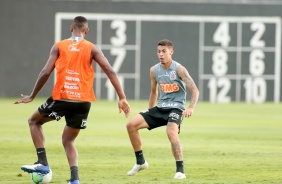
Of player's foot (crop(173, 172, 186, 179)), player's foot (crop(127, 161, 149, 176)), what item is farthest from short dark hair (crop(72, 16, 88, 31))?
player's foot (crop(127, 161, 149, 176))

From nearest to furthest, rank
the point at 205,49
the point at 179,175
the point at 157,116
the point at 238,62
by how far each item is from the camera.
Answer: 1. the point at 179,175
2. the point at 157,116
3. the point at 238,62
4. the point at 205,49

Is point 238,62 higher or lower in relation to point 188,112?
higher

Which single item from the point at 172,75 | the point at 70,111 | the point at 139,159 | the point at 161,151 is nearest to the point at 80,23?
the point at 70,111

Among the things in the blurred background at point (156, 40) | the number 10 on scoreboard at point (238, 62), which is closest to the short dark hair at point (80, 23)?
the blurred background at point (156, 40)

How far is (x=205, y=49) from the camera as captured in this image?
130 ft

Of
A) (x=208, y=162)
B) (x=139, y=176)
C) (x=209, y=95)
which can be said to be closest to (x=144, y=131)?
(x=208, y=162)

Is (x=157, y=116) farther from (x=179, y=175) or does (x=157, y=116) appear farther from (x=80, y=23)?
(x=80, y=23)

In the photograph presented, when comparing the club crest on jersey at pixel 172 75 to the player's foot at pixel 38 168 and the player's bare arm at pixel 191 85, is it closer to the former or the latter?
the player's bare arm at pixel 191 85

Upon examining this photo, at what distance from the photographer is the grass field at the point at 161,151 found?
501 inches

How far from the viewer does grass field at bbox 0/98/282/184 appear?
41.8 ft

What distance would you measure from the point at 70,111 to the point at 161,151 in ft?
21.6

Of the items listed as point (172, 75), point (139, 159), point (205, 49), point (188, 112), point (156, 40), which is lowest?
point (139, 159)

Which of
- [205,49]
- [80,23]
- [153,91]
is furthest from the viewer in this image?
[205,49]

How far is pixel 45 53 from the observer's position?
3984cm
